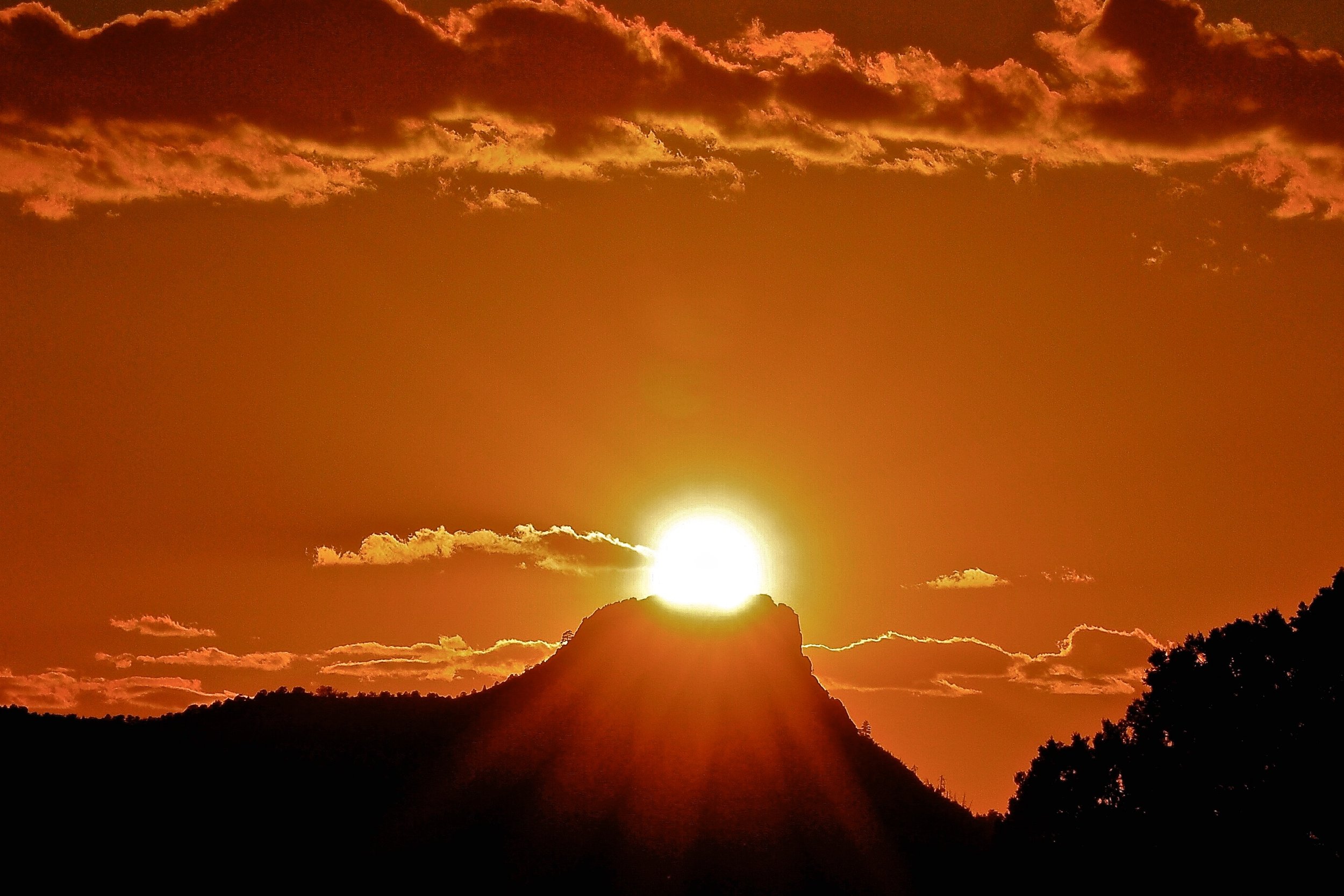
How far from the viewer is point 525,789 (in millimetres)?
133375

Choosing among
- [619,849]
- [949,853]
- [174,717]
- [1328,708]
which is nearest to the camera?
[1328,708]

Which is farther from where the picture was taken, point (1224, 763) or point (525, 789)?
point (525, 789)

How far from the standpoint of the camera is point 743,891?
11506cm

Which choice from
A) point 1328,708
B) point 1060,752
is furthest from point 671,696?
point 1328,708

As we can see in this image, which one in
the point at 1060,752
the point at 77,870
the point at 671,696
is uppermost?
the point at 671,696

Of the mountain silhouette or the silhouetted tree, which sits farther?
the mountain silhouette

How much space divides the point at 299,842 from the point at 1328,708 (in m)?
88.3

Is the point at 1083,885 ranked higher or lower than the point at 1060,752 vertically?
lower

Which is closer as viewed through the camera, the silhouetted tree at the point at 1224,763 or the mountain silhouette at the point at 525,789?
the silhouetted tree at the point at 1224,763

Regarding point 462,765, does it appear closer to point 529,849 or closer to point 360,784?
point 360,784

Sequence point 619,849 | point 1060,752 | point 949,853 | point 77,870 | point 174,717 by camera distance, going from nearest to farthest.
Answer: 1. point 1060,752
2. point 77,870
3. point 619,849
4. point 949,853
5. point 174,717

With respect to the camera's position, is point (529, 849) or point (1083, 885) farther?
point (529, 849)

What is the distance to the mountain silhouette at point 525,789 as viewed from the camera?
379 feet

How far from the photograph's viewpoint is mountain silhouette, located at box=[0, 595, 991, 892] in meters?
116
